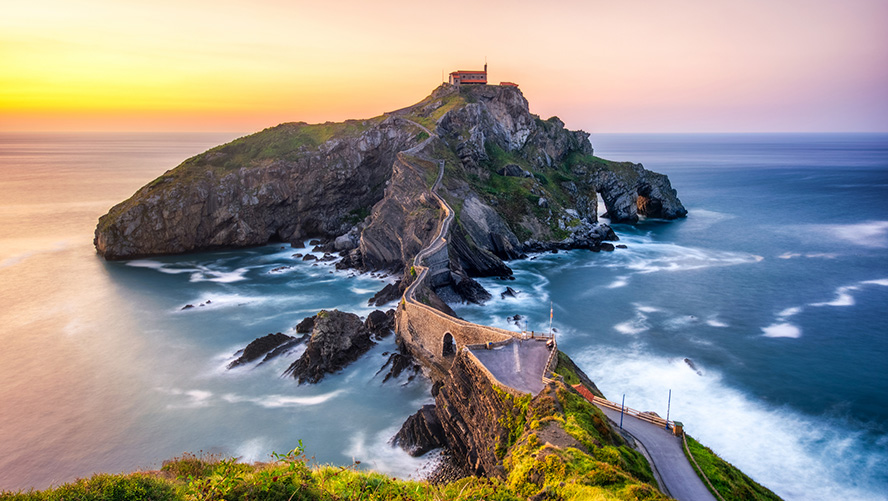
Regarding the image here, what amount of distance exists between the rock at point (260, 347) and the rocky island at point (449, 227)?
15 cm

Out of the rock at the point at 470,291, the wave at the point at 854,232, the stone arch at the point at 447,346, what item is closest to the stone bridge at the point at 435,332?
the stone arch at the point at 447,346

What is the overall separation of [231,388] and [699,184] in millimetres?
140324

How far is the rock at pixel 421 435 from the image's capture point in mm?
28781

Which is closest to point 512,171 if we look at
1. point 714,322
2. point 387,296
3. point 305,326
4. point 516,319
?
point 387,296

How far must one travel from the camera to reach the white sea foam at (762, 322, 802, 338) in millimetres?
43750

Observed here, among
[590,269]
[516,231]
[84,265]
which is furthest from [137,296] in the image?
[590,269]

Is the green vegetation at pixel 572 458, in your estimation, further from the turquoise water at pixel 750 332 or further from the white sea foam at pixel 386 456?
the turquoise water at pixel 750 332

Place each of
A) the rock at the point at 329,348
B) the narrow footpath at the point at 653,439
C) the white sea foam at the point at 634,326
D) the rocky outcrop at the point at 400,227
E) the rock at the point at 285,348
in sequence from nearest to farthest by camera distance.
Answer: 1. the narrow footpath at the point at 653,439
2. the rock at the point at 329,348
3. the rock at the point at 285,348
4. the white sea foam at the point at 634,326
5. the rocky outcrop at the point at 400,227

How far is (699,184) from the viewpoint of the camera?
14088cm

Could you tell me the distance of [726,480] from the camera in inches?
797

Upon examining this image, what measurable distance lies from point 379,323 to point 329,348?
22.3ft

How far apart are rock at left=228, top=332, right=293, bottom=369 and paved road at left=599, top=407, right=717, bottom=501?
27.2 meters

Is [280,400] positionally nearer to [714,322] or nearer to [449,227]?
[449,227]

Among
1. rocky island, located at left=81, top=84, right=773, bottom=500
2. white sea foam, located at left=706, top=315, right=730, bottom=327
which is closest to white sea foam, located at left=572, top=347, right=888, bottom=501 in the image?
rocky island, located at left=81, top=84, right=773, bottom=500
